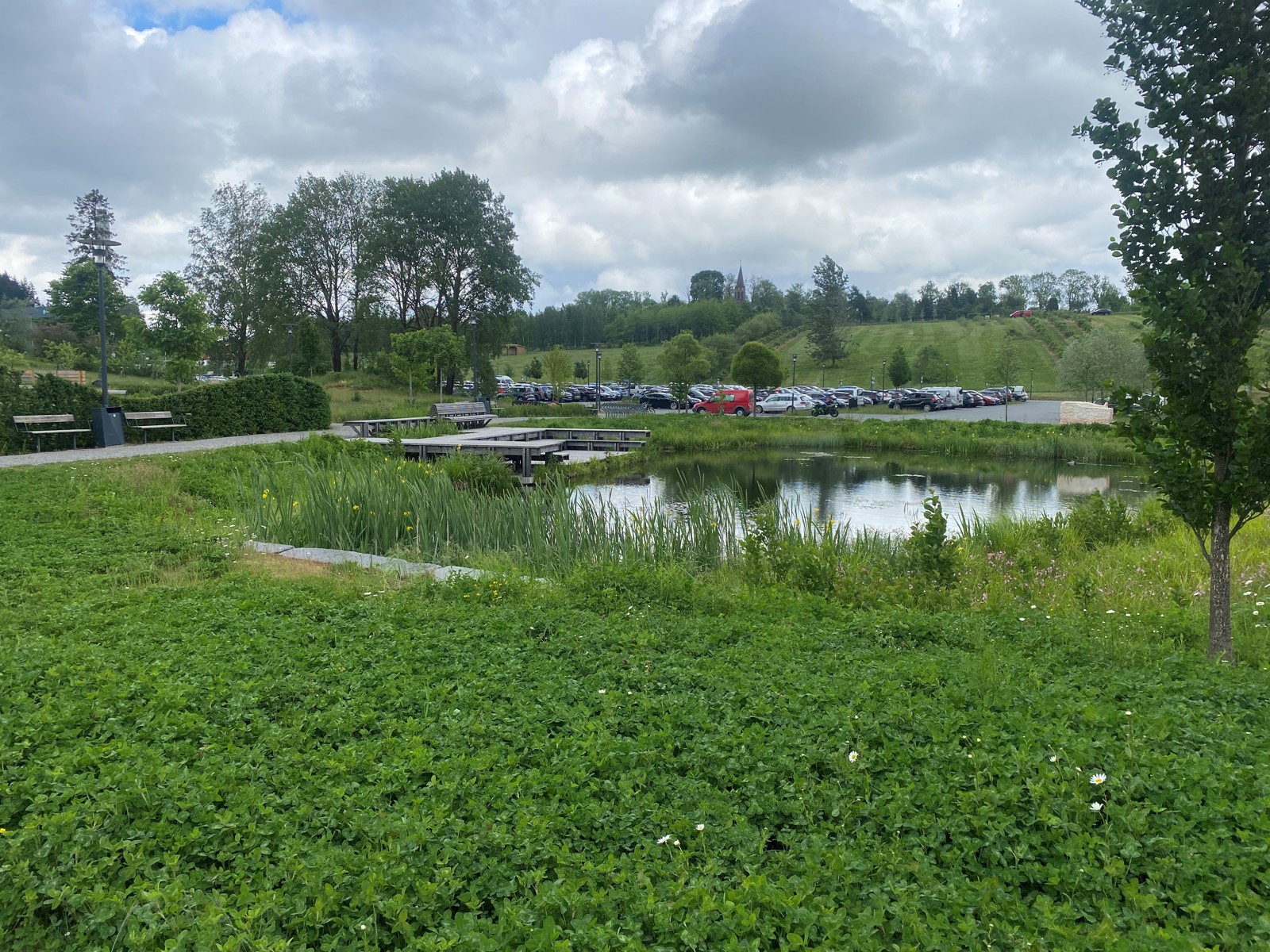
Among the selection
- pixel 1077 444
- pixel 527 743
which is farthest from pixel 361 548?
pixel 1077 444

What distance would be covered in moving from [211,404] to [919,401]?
1398 inches

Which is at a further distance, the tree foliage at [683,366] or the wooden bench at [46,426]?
the tree foliage at [683,366]

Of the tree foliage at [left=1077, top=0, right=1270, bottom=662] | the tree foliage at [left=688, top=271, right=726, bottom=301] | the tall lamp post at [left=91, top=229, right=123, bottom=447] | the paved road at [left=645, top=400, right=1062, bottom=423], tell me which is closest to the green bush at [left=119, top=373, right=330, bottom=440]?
the tall lamp post at [left=91, top=229, right=123, bottom=447]

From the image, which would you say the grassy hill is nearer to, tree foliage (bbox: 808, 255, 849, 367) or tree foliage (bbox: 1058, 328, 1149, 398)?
tree foliage (bbox: 808, 255, 849, 367)

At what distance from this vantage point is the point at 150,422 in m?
17.7

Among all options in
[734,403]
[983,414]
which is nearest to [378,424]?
[734,403]

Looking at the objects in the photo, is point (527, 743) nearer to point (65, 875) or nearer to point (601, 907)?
point (601, 907)

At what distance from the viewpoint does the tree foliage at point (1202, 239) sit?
12.8 feet

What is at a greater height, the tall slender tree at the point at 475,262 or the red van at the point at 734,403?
the tall slender tree at the point at 475,262

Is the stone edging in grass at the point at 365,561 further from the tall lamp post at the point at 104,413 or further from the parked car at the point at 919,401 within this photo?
the parked car at the point at 919,401

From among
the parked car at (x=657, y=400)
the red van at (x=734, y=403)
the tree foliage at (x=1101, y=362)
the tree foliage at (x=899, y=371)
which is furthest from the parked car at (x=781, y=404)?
the tree foliage at (x=899, y=371)

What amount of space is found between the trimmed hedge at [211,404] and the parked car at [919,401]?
31461 mm

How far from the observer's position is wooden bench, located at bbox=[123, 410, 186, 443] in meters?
17.0

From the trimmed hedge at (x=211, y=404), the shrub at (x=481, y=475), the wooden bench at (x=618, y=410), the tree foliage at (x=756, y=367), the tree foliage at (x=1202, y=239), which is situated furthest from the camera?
the tree foliage at (x=756, y=367)
